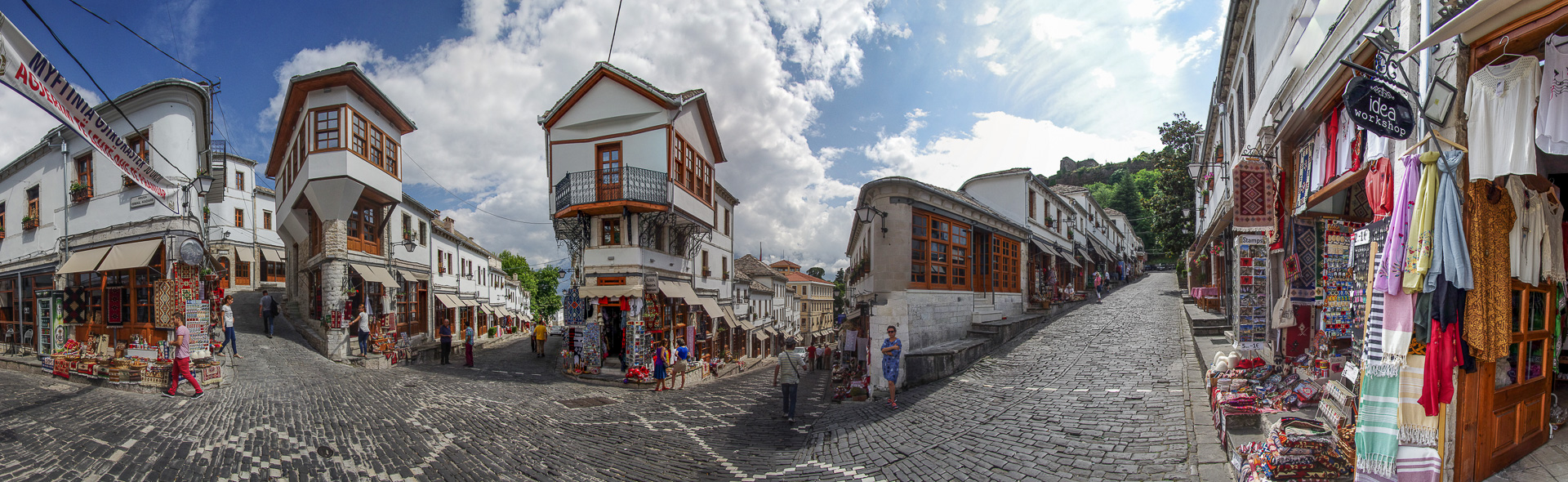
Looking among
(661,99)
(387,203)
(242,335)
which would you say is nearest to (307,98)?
(387,203)

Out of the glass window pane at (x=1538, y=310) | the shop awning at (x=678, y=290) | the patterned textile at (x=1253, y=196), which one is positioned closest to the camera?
the glass window pane at (x=1538, y=310)

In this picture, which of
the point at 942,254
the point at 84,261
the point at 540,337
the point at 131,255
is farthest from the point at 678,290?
the point at 84,261

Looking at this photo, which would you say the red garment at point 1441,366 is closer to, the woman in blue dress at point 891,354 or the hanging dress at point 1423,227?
the hanging dress at point 1423,227

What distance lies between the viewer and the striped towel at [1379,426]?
3.81m

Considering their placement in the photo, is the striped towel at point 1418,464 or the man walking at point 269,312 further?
the man walking at point 269,312

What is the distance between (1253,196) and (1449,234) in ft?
14.3

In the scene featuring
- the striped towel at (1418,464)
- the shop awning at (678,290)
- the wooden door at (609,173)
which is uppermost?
the wooden door at (609,173)

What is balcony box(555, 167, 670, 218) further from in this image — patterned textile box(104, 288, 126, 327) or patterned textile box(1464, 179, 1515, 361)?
patterned textile box(1464, 179, 1515, 361)

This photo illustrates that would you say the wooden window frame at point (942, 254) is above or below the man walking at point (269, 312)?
above

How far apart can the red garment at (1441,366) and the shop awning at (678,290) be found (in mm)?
13669

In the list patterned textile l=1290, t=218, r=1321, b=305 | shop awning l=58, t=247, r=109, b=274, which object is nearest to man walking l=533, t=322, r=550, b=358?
shop awning l=58, t=247, r=109, b=274

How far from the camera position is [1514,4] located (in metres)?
3.27

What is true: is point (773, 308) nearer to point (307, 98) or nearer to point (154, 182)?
point (307, 98)

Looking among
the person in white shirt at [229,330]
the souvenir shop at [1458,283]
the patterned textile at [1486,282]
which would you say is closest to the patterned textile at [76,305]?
the person in white shirt at [229,330]
